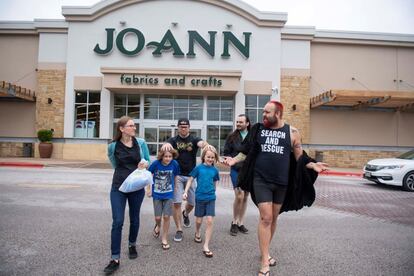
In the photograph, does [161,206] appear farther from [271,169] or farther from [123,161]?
[271,169]

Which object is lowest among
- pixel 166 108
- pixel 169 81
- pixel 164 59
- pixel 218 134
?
pixel 218 134

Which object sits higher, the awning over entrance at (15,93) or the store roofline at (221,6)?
the store roofline at (221,6)

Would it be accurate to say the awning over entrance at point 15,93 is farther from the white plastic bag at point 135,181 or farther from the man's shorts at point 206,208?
the man's shorts at point 206,208

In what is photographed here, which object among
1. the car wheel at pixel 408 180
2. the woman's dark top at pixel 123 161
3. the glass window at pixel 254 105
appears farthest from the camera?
the glass window at pixel 254 105

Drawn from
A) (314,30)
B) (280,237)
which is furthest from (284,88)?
(280,237)

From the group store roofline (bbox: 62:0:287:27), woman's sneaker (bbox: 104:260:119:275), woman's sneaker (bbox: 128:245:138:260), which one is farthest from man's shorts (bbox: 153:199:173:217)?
store roofline (bbox: 62:0:287:27)

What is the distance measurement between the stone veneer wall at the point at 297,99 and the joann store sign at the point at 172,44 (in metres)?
3.39

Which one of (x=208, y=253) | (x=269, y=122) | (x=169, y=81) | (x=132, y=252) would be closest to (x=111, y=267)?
(x=132, y=252)

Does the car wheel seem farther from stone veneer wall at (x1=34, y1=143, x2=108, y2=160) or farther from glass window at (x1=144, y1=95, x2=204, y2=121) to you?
stone veneer wall at (x1=34, y1=143, x2=108, y2=160)

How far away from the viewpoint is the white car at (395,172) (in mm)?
10344

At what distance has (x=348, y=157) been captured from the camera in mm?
19750

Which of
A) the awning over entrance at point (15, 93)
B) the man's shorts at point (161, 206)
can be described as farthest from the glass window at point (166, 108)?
the man's shorts at point (161, 206)

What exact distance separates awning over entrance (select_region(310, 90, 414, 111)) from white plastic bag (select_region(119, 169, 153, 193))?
52.1 ft

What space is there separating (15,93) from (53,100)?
2.16 meters
